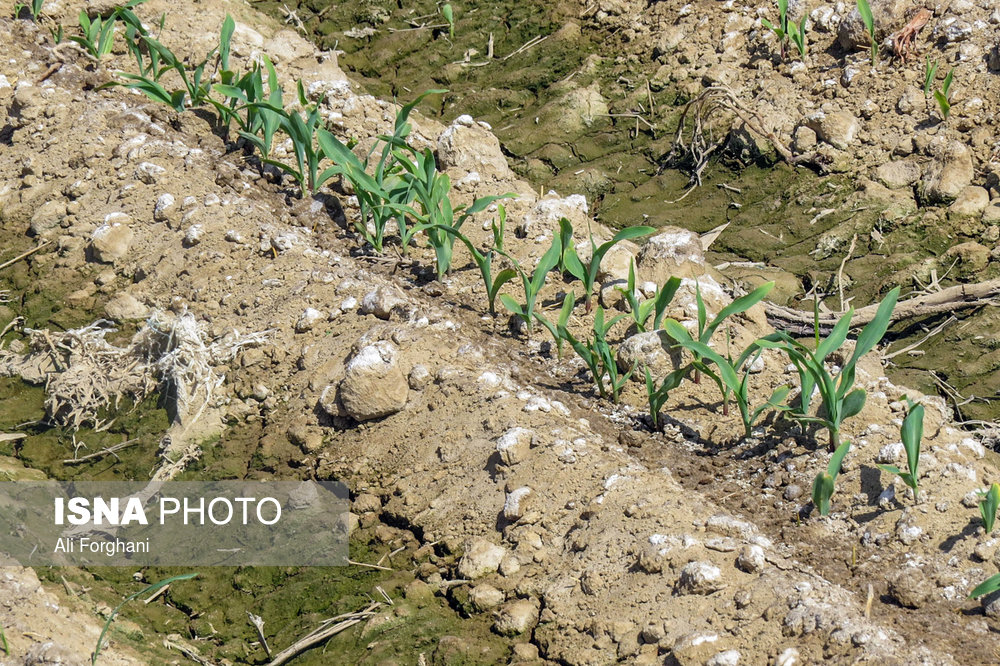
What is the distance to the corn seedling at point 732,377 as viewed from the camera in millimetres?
2953

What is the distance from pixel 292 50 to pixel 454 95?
1.04 m

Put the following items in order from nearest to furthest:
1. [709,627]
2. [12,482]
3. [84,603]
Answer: [709,627]
[84,603]
[12,482]

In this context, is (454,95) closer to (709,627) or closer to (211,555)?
(211,555)

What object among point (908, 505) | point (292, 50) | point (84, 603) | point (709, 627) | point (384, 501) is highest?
point (292, 50)

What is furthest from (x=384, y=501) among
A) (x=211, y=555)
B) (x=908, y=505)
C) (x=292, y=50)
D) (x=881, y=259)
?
(x=292, y=50)

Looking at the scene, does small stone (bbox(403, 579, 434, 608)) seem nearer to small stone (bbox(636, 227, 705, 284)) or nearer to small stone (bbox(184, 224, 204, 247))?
small stone (bbox(636, 227, 705, 284))

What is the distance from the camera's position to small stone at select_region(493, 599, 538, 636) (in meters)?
2.68

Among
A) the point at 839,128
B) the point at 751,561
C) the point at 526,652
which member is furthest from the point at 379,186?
the point at 839,128

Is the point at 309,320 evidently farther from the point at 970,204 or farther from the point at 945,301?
the point at 970,204

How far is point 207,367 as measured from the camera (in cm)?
361

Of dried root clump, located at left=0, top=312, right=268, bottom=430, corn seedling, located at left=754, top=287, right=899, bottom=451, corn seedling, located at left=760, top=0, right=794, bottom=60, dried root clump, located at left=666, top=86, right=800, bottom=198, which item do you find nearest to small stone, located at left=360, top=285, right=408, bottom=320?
dried root clump, located at left=0, top=312, right=268, bottom=430

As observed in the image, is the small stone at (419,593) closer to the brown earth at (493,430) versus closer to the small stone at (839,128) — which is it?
the brown earth at (493,430)

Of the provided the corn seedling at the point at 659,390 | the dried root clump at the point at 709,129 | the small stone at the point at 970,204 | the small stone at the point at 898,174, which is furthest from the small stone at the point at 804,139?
the corn seedling at the point at 659,390

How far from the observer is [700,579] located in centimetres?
251
